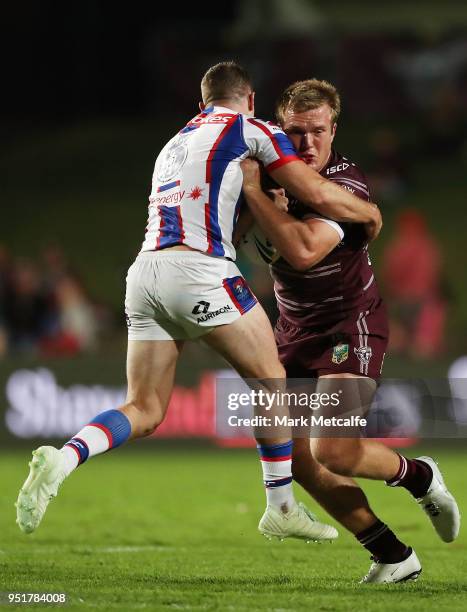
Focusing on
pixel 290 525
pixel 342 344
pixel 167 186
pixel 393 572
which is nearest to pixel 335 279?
pixel 342 344

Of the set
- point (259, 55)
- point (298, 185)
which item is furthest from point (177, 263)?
point (259, 55)

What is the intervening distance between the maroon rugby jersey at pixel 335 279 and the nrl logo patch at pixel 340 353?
0.14 metres

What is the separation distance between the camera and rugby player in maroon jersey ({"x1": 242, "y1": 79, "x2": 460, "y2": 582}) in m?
6.58

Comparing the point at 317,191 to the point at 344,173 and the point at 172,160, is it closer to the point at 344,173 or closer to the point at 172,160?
the point at 344,173

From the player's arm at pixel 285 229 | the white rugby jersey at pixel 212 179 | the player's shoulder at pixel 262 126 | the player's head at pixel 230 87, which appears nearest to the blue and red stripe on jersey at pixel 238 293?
the white rugby jersey at pixel 212 179

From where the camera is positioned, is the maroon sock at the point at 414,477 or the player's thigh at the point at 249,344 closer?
the player's thigh at the point at 249,344

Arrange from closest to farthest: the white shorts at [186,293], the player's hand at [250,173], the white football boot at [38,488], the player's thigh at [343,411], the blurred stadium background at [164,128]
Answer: the white football boot at [38,488] < the white shorts at [186,293] < the player's hand at [250,173] < the player's thigh at [343,411] < the blurred stadium background at [164,128]

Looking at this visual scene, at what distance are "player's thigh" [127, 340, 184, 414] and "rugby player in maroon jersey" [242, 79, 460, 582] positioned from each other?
0.75 meters

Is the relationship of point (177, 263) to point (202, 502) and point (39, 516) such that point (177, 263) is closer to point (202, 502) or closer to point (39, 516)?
point (39, 516)

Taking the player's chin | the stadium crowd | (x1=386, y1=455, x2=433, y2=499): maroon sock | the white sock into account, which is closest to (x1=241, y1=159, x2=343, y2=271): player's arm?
the player's chin

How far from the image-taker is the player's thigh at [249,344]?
6.19m

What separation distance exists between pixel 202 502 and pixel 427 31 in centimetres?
1654

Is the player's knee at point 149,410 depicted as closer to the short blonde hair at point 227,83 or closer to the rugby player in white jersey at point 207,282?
the rugby player in white jersey at point 207,282

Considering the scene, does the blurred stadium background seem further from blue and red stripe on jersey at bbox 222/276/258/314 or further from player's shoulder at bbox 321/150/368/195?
blue and red stripe on jersey at bbox 222/276/258/314
